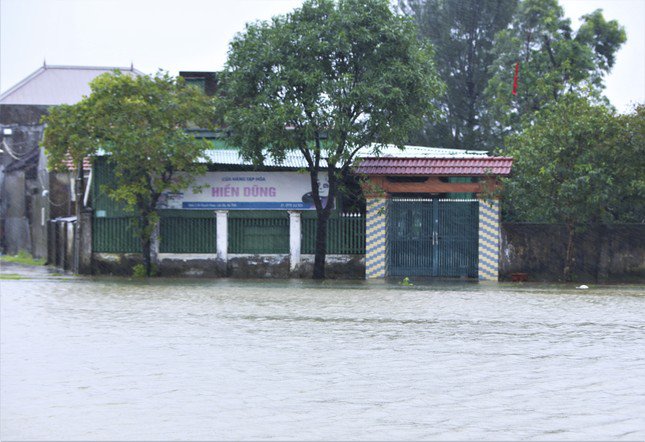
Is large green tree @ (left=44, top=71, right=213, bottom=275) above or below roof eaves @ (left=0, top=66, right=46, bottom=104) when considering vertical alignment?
below

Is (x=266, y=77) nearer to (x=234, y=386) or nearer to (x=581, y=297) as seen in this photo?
(x=581, y=297)

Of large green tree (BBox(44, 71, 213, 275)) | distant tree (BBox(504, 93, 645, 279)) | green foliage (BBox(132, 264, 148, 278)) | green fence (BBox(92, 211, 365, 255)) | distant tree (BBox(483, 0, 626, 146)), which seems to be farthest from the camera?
distant tree (BBox(483, 0, 626, 146))

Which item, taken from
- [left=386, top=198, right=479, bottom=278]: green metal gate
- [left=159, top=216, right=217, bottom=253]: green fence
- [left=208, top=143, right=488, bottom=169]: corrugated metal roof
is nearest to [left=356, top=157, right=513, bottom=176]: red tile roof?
[left=208, top=143, right=488, bottom=169]: corrugated metal roof

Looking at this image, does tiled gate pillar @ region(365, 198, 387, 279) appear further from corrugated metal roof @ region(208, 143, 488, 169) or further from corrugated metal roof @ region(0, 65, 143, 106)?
corrugated metal roof @ region(0, 65, 143, 106)

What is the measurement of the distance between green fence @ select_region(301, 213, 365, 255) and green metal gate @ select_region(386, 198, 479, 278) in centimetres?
92

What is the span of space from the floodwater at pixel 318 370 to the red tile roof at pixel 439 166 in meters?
8.43

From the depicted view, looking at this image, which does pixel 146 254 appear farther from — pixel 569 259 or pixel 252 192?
pixel 569 259

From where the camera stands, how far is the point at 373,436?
699cm

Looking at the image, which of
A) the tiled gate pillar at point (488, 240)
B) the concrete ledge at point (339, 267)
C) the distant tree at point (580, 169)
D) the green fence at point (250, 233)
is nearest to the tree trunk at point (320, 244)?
the concrete ledge at point (339, 267)

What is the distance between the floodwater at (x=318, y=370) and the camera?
7406 mm

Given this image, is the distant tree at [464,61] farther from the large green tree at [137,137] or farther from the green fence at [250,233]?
the large green tree at [137,137]

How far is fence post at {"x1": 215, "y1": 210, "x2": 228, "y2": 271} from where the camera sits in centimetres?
2855

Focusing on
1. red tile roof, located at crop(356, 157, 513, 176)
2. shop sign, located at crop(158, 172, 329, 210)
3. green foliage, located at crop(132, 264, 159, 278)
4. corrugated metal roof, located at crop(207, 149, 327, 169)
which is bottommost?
green foliage, located at crop(132, 264, 159, 278)

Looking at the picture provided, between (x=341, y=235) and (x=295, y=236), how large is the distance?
1367 mm
